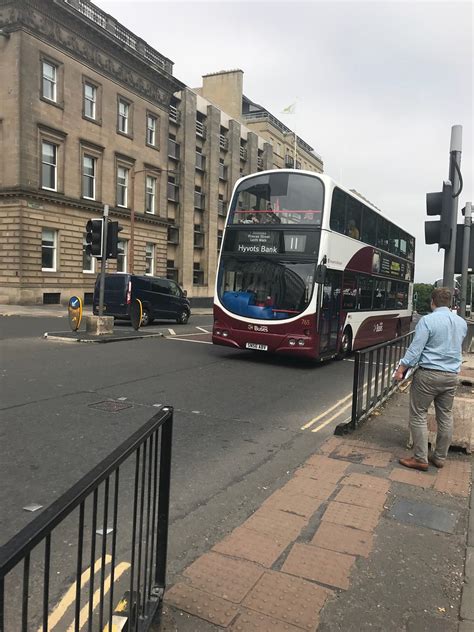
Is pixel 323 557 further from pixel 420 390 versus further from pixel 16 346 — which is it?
pixel 16 346

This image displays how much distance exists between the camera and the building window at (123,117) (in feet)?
120

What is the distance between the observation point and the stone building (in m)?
29.0

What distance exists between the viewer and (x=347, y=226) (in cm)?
1282

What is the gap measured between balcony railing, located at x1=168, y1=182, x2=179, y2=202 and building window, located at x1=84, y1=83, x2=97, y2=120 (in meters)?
12.2

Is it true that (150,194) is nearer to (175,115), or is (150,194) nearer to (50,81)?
(175,115)

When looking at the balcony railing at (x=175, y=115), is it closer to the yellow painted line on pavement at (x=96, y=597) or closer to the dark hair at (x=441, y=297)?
the dark hair at (x=441, y=297)

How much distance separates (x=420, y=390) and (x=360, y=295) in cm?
951

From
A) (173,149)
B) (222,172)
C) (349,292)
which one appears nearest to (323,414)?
(349,292)

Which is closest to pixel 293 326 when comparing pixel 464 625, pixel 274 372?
pixel 274 372

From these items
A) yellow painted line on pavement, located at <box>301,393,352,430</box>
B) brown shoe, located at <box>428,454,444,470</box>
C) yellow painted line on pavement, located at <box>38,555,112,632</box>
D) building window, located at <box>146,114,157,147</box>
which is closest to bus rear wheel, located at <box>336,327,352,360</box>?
yellow painted line on pavement, located at <box>301,393,352,430</box>

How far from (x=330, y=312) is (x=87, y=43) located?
28643 mm

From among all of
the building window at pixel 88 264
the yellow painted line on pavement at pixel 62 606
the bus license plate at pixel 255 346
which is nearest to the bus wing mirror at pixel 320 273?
the bus license plate at pixel 255 346

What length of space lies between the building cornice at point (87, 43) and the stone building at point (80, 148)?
68mm

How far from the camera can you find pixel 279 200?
12000 mm
